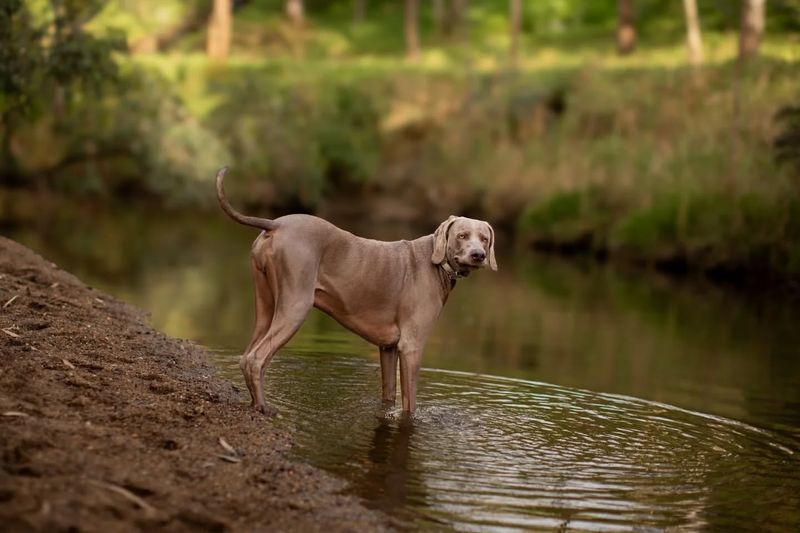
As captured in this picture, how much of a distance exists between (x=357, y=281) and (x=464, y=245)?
105 centimetres

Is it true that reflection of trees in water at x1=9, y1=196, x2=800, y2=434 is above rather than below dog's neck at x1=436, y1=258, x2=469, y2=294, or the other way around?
below

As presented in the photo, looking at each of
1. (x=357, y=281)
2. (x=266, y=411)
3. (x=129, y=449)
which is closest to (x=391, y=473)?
(x=266, y=411)

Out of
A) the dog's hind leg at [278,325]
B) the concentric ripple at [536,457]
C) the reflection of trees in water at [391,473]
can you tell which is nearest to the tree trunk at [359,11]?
the concentric ripple at [536,457]

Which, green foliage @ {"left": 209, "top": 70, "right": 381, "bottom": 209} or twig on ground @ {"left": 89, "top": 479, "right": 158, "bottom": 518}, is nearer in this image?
twig on ground @ {"left": 89, "top": 479, "right": 158, "bottom": 518}

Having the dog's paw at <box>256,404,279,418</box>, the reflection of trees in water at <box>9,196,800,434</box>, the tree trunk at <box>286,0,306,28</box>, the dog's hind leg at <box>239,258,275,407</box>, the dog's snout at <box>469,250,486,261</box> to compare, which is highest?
the tree trunk at <box>286,0,306,28</box>

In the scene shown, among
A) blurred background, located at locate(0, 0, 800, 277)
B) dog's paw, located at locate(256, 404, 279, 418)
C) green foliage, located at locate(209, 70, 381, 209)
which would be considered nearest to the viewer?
dog's paw, located at locate(256, 404, 279, 418)

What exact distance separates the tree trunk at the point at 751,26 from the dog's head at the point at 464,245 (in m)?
31.9

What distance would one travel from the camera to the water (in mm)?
9062

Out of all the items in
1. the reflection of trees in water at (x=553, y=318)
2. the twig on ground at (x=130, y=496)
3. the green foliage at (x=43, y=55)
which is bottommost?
the reflection of trees in water at (x=553, y=318)

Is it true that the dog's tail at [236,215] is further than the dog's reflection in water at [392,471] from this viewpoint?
Yes

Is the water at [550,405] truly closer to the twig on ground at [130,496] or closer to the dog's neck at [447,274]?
the dog's neck at [447,274]

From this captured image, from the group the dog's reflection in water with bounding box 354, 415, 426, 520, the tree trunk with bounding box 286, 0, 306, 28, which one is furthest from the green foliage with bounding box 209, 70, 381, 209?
the dog's reflection in water with bounding box 354, 415, 426, 520

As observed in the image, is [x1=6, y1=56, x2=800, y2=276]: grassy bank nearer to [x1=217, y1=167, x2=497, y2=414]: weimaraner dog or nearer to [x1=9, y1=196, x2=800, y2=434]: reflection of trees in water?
[x1=9, y1=196, x2=800, y2=434]: reflection of trees in water

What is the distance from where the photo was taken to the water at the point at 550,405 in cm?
906
